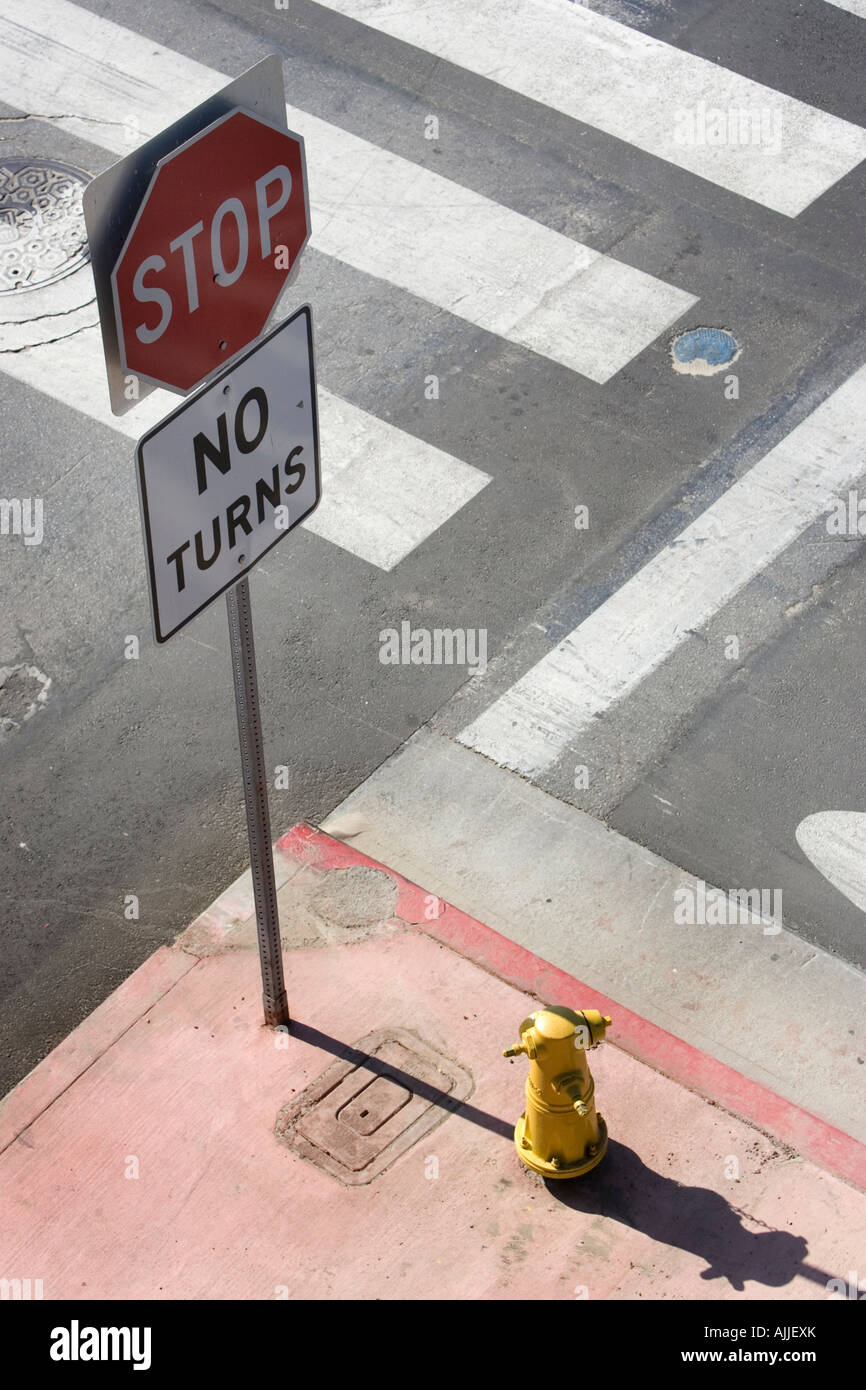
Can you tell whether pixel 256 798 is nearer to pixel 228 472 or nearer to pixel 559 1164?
pixel 228 472

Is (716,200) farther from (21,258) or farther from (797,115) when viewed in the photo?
(21,258)

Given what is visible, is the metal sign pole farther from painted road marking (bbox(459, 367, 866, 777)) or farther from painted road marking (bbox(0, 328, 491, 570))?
painted road marking (bbox(0, 328, 491, 570))

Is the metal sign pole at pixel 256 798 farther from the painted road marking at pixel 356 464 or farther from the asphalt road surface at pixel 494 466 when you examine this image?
the painted road marking at pixel 356 464

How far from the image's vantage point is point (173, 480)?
18.1 ft

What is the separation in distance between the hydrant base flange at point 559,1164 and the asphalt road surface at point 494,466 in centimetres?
159

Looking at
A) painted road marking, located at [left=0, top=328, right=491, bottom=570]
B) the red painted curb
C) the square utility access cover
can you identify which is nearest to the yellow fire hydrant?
the square utility access cover

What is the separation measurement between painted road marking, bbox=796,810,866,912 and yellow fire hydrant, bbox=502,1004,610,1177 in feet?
6.16

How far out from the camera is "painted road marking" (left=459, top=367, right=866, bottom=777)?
29.0 ft

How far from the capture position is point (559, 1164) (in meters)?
6.87

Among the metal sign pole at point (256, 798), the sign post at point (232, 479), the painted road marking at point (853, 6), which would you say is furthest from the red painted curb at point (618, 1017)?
the painted road marking at point (853, 6)

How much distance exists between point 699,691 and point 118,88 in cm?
680

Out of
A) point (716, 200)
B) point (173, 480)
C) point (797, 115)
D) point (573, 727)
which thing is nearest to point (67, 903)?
point (573, 727)

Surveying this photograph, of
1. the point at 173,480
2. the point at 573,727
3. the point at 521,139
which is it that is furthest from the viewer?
the point at 521,139

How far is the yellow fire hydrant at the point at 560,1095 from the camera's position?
6.52 meters
